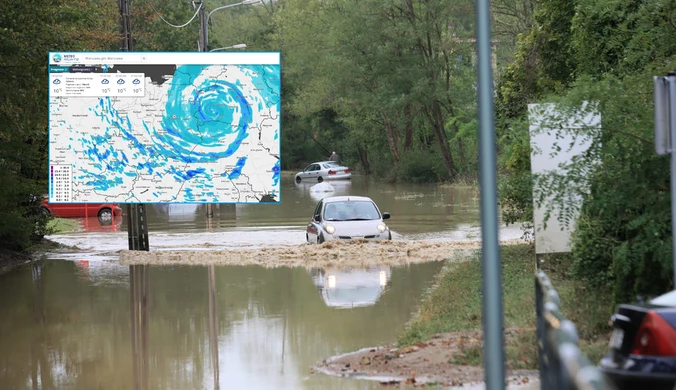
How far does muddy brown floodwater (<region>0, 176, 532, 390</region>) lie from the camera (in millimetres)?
11758

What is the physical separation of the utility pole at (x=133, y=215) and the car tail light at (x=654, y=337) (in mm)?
19706

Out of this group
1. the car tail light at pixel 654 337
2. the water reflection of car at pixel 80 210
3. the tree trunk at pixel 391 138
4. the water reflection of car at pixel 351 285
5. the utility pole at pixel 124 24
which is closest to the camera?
the car tail light at pixel 654 337

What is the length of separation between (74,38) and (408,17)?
129ft

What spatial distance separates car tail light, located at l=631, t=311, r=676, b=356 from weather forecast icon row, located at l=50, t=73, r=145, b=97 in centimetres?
1749

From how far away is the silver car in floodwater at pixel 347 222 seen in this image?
81.5 feet

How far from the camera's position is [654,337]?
6.57m

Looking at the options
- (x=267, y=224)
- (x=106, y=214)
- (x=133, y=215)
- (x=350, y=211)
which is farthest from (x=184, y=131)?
(x=106, y=214)

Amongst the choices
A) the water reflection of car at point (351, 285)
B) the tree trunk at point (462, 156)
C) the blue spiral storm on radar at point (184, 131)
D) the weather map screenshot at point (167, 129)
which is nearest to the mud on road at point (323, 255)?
the water reflection of car at point (351, 285)

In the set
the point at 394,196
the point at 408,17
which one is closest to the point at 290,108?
the point at 408,17

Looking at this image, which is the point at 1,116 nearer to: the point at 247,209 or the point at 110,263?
the point at 110,263

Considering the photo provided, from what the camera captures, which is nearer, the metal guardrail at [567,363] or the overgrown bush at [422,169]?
the metal guardrail at [567,363]

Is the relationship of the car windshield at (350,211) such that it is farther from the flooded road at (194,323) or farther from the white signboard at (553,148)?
the white signboard at (553,148)

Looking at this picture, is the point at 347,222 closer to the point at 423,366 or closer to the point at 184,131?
the point at 184,131

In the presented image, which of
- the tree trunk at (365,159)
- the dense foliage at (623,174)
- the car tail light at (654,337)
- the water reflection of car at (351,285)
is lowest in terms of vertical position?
the water reflection of car at (351,285)
